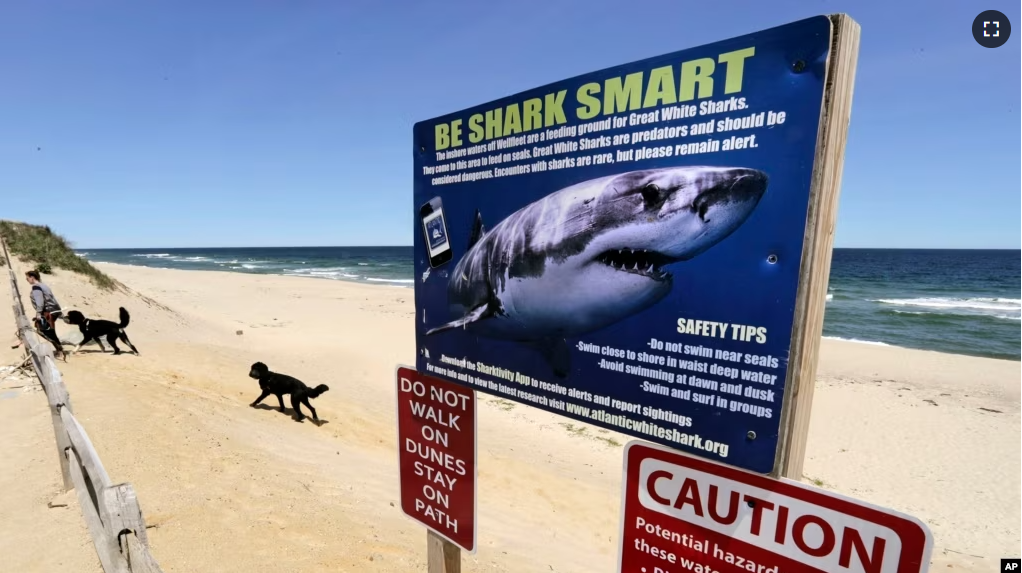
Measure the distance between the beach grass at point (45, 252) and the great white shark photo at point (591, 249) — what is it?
1939 centimetres

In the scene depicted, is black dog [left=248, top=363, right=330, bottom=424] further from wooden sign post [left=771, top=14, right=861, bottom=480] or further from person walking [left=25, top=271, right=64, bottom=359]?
wooden sign post [left=771, top=14, right=861, bottom=480]

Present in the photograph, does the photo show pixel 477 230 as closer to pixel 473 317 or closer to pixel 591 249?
pixel 473 317

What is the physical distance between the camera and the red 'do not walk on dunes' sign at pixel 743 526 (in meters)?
1.26

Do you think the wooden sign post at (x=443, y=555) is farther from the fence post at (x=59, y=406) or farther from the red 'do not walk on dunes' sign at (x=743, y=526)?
the fence post at (x=59, y=406)

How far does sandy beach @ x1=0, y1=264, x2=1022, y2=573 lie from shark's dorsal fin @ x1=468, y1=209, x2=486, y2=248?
10.2 ft

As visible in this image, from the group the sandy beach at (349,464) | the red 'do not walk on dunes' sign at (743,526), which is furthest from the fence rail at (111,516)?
the red 'do not walk on dunes' sign at (743,526)

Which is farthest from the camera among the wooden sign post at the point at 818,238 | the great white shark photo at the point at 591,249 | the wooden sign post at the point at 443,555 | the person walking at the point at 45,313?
the person walking at the point at 45,313

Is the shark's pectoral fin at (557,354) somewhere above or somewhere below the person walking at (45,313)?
above

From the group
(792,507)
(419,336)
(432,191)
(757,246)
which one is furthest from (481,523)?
(757,246)

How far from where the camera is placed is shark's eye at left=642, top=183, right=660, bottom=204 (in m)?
1.53

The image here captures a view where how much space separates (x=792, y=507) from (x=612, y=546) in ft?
15.3

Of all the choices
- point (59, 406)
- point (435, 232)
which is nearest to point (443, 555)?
point (435, 232)

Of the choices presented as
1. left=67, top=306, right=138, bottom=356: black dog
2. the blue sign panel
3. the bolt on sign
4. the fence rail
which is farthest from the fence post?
left=67, top=306, right=138, bottom=356: black dog

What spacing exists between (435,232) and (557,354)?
872 millimetres
